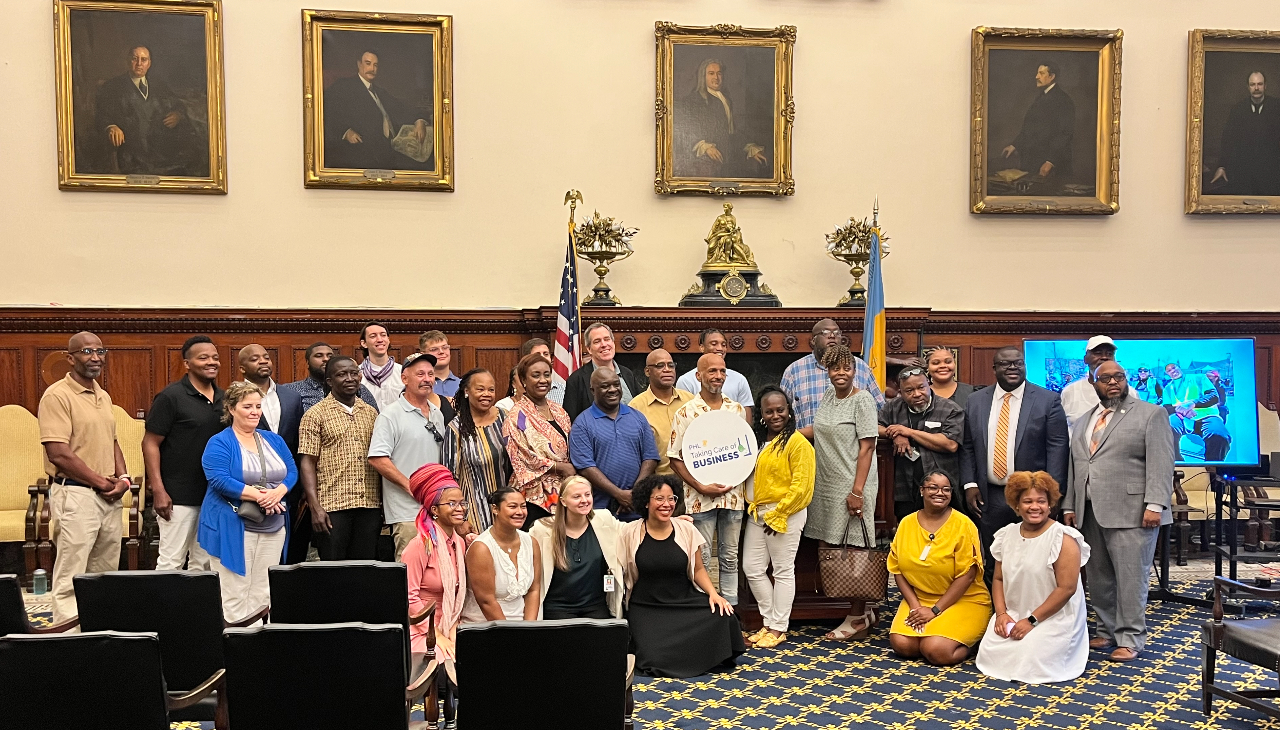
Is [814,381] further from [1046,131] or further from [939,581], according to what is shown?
[1046,131]

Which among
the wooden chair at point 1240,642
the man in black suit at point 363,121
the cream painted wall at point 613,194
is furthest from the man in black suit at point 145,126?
the wooden chair at point 1240,642

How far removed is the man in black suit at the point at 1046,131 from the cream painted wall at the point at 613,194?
0.50 metres

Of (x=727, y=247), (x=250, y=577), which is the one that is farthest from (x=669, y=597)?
(x=727, y=247)

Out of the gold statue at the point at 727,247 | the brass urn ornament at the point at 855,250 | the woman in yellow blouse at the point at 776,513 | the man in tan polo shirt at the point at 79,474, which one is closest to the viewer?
the man in tan polo shirt at the point at 79,474

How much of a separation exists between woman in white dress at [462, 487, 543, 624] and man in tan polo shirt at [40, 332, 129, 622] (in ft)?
8.28

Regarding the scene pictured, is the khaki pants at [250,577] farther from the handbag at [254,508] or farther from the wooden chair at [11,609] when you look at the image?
the wooden chair at [11,609]

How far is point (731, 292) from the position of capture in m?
9.73

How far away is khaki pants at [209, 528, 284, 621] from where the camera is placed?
5848 millimetres

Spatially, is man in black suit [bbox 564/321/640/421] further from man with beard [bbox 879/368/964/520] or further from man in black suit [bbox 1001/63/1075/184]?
man in black suit [bbox 1001/63/1075/184]

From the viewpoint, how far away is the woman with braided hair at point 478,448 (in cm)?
613

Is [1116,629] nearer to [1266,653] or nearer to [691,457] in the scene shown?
[1266,653]

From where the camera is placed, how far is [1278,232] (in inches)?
427

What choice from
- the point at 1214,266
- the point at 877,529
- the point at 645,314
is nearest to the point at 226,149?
the point at 645,314

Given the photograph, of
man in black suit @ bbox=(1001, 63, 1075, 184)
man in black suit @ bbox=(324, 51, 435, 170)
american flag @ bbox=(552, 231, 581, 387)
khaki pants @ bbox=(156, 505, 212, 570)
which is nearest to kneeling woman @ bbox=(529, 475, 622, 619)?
khaki pants @ bbox=(156, 505, 212, 570)
